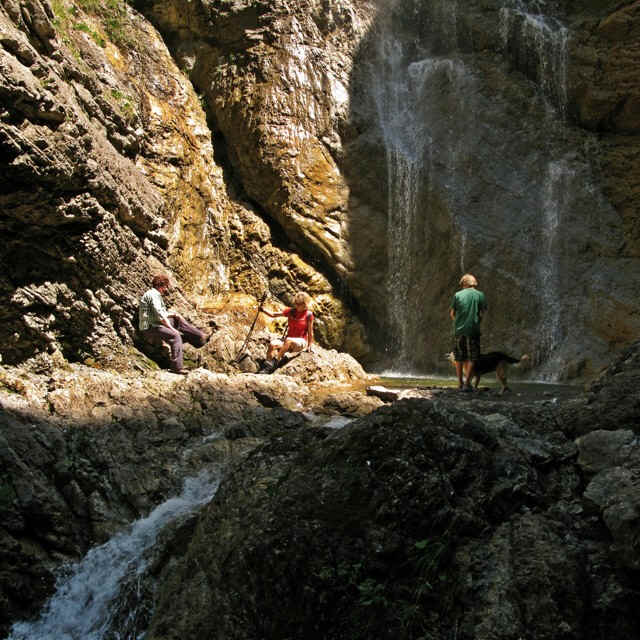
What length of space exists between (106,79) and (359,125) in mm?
6922

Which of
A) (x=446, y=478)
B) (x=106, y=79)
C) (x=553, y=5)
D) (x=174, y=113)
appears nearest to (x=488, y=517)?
(x=446, y=478)

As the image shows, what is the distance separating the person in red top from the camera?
35.5 ft

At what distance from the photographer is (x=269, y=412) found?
7.88 m

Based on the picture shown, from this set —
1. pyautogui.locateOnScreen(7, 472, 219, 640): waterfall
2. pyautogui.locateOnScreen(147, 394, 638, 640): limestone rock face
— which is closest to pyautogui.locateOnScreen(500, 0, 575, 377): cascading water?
pyautogui.locateOnScreen(7, 472, 219, 640): waterfall

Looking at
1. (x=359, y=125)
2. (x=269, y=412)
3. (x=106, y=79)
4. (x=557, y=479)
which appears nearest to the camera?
(x=557, y=479)

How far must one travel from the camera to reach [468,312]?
8789 mm

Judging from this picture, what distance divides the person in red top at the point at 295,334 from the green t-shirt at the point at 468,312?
10.2ft

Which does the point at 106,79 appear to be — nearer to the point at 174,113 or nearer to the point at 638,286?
the point at 174,113

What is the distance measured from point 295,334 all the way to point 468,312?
357cm

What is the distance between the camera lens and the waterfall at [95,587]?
4103 mm

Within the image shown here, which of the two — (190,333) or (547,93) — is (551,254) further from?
(190,333)

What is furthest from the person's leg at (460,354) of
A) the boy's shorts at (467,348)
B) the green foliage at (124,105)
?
the green foliage at (124,105)

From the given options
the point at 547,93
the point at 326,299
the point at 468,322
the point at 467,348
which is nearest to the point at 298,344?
the point at 467,348

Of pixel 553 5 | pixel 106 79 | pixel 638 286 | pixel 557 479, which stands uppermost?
pixel 553 5
